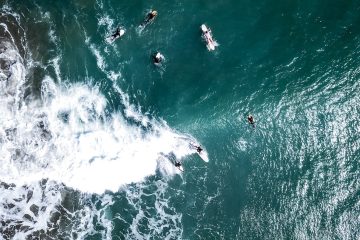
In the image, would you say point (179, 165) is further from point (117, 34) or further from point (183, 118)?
point (117, 34)

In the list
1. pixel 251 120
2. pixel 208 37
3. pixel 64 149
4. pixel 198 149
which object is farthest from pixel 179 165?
pixel 208 37

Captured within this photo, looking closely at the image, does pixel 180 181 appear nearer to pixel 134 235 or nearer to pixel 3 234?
pixel 134 235

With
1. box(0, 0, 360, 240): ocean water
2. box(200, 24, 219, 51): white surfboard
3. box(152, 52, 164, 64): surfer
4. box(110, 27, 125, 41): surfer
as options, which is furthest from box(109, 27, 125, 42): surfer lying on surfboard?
box(200, 24, 219, 51): white surfboard

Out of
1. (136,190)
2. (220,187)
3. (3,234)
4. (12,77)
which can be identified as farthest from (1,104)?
(220,187)

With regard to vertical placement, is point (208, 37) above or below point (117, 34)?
above

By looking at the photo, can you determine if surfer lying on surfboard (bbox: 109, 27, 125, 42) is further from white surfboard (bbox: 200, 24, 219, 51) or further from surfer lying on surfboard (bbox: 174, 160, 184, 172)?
surfer lying on surfboard (bbox: 174, 160, 184, 172)
